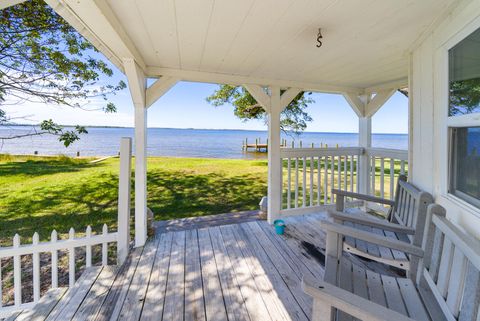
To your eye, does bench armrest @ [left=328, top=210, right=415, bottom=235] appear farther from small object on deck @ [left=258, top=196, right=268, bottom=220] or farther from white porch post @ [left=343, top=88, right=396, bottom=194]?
white porch post @ [left=343, top=88, right=396, bottom=194]

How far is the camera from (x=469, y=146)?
3.94ft

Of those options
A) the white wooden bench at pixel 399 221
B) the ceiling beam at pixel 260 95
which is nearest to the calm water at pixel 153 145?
the ceiling beam at pixel 260 95

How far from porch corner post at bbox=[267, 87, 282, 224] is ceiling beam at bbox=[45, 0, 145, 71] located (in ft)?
5.96

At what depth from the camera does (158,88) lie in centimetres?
264

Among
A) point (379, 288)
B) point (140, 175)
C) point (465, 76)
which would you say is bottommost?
point (379, 288)

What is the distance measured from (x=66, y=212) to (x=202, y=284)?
10.2 ft

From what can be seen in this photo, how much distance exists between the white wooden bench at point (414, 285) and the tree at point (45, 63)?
339cm

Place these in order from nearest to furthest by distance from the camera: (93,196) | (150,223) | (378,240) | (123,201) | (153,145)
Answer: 1. (378,240)
2. (123,201)
3. (150,223)
4. (93,196)
5. (153,145)

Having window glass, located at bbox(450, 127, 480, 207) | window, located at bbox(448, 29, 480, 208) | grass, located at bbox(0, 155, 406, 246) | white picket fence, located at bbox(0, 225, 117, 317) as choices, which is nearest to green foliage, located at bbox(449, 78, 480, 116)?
window, located at bbox(448, 29, 480, 208)

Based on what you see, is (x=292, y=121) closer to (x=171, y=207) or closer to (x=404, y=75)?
(x=404, y=75)

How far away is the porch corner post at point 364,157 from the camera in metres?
3.74

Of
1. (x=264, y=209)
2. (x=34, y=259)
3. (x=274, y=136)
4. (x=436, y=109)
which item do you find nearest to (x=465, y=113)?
(x=436, y=109)

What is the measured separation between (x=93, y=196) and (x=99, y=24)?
4.01m

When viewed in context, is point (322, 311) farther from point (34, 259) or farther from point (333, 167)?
point (333, 167)
